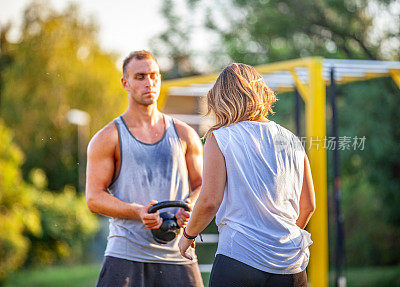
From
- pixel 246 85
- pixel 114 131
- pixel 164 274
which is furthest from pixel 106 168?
pixel 246 85

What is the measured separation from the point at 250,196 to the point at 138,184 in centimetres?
86

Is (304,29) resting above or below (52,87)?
above

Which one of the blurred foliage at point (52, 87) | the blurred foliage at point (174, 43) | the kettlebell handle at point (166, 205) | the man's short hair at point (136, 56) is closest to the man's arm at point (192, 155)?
the kettlebell handle at point (166, 205)

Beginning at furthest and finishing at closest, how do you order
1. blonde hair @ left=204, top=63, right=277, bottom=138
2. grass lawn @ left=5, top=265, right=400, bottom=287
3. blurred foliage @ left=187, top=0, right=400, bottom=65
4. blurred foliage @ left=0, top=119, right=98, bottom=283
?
1. blurred foliage @ left=187, top=0, right=400, bottom=65
2. grass lawn @ left=5, top=265, right=400, bottom=287
3. blurred foliage @ left=0, top=119, right=98, bottom=283
4. blonde hair @ left=204, top=63, right=277, bottom=138

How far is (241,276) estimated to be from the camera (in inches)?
84.4

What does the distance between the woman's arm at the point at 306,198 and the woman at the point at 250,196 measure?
0.33ft

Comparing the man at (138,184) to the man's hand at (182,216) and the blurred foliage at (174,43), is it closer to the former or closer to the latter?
the man's hand at (182,216)

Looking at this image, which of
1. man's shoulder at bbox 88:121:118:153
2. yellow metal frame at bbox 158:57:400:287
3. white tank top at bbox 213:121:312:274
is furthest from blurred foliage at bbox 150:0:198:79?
white tank top at bbox 213:121:312:274

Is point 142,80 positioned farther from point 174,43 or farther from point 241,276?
point 174,43

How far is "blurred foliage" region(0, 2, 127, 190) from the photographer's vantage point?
21375 mm

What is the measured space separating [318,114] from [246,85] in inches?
145

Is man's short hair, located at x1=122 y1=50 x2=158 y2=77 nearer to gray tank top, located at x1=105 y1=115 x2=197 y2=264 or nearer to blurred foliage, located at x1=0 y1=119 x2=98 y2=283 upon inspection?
gray tank top, located at x1=105 y1=115 x2=197 y2=264

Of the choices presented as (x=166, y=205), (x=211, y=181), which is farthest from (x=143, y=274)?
(x=211, y=181)

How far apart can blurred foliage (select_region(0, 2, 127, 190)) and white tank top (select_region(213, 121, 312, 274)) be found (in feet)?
62.4
